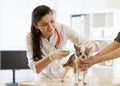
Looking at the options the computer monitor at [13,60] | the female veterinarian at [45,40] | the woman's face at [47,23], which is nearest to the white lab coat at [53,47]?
the female veterinarian at [45,40]

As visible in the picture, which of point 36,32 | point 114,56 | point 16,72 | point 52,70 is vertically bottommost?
point 16,72

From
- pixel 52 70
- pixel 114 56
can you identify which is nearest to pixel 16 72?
pixel 52 70

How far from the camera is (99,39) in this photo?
12.1ft

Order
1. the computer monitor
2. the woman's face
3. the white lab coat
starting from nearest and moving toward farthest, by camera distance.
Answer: the woman's face, the white lab coat, the computer monitor

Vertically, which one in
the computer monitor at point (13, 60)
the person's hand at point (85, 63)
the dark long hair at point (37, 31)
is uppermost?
the dark long hair at point (37, 31)

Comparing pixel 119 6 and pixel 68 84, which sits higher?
pixel 119 6

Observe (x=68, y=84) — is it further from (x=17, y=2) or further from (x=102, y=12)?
(x=17, y=2)

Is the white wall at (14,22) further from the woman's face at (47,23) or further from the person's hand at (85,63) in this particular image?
the person's hand at (85,63)

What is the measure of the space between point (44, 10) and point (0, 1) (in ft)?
8.81

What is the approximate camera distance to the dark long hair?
5.61ft

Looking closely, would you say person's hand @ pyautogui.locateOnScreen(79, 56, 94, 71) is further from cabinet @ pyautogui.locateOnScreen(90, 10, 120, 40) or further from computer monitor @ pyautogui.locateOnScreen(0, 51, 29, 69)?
computer monitor @ pyautogui.locateOnScreen(0, 51, 29, 69)

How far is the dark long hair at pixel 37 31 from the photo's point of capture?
171 centimetres

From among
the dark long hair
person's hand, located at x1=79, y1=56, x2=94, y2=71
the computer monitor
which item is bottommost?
the computer monitor

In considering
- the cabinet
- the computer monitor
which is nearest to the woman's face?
the cabinet
